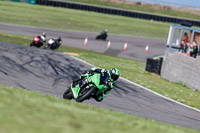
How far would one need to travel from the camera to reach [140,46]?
34.8 metres

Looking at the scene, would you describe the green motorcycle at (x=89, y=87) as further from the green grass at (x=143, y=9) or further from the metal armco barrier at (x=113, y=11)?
the green grass at (x=143, y=9)

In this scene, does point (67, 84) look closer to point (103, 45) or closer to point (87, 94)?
point (87, 94)

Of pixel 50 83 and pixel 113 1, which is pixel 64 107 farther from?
pixel 113 1

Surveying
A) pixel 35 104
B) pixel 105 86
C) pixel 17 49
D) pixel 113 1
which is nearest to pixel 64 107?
pixel 35 104

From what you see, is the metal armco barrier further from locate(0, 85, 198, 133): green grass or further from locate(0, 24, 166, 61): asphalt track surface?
locate(0, 85, 198, 133): green grass

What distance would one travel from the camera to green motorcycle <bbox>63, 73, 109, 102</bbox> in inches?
364

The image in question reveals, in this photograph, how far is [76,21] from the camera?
150 ft

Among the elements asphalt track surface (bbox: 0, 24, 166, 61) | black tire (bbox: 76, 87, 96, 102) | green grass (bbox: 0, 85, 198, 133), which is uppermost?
green grass (bbox: 0, 85, 198, 133)

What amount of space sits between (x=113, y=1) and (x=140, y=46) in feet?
113

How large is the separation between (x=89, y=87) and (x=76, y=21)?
122 ft

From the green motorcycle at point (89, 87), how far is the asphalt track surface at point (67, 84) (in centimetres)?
158

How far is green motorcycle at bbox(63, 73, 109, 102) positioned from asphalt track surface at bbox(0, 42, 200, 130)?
5.18 feet

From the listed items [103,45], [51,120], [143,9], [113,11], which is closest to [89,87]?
[51,120]

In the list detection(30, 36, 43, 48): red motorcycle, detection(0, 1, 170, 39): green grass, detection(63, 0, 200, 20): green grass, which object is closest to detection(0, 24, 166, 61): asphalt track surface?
detection(0, 1, 170, 39): green grass
